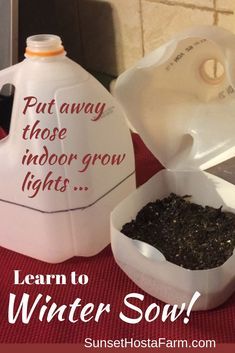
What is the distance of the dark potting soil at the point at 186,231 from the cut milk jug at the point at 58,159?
0.16 feet

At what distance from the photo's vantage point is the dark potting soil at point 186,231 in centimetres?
56

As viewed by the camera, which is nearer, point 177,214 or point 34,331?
point 34,331

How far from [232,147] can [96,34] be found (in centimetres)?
39

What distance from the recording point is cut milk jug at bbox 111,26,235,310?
62 cm

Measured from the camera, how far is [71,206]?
0.60m

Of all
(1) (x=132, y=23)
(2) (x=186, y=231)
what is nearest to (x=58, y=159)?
(2) (x=186, y=231)

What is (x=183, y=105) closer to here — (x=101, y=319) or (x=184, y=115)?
(x=184, y=115)

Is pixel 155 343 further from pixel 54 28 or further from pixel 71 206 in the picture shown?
pixel 54 28

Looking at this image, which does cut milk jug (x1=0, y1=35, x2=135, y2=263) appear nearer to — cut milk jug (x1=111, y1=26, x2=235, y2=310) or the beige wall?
cut milk jug (x1=111, y1=26, x2=235, y2=310)

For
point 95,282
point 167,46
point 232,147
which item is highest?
point 167,46

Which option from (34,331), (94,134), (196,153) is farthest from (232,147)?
(34,331)

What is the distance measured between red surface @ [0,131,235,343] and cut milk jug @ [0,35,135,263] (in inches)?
0.7

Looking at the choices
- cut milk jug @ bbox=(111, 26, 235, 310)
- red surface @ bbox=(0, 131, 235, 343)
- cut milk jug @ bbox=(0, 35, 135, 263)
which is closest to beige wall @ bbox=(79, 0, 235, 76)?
cut milk jug @ bbox=(111, 26, 235, 310)

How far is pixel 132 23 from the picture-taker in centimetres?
86
